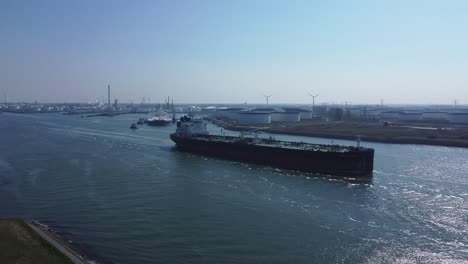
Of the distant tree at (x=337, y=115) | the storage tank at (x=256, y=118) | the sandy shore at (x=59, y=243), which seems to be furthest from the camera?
the distant tree at (x=337, y=115)

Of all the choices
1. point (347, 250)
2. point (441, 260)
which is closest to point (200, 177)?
point (347, 250)

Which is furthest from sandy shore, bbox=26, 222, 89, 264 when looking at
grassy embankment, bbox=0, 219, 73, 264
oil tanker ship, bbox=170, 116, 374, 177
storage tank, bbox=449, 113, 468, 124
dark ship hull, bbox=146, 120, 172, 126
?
storage tank, bbox=449, 113, 468, 124

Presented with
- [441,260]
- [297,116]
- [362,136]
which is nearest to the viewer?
[441,260]

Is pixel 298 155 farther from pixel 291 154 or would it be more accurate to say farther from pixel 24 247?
pixel 24 247

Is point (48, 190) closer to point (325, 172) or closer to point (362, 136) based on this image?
point (325, 172)

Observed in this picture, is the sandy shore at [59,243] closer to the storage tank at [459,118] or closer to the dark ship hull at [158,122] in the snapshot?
the dark ship hull at [158,122]

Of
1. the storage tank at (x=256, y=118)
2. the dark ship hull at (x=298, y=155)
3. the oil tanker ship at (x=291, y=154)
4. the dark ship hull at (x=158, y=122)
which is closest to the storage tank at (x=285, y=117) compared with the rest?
the storage tank at (x=256, y=118)
